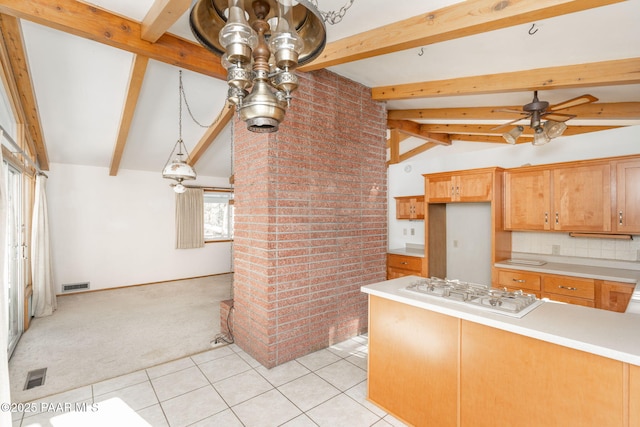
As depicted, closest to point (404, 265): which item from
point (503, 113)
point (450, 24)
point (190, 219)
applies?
point (503, 113)

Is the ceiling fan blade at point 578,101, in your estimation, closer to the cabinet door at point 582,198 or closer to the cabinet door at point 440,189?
the cabinet door at point 582,198

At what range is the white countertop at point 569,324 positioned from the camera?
1291 millimetres

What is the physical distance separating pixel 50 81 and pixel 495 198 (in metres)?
5.71

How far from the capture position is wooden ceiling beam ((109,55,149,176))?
3230mm

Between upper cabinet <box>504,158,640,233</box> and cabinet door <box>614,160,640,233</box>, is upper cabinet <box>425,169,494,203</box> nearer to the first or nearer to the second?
upper cabinet <box>504,158,640,233</box>

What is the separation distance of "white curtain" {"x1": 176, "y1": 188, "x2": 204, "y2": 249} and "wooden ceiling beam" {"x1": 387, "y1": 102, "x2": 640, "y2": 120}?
496 centimetres

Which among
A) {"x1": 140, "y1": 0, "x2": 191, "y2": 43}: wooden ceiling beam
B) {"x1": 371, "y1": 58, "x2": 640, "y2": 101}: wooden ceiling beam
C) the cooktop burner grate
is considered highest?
{"x1": 140, "y1": 0, "x2": 191, "y2": 43}: wooden ceiling beam

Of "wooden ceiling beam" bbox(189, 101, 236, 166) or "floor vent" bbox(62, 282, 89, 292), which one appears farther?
"floor vent" bbox(62, 282, 89, 292)

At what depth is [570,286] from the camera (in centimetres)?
318

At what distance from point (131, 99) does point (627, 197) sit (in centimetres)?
581

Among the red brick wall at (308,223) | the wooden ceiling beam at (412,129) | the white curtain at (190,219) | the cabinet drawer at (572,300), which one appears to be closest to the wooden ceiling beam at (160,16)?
the red brick wall at (308,223)

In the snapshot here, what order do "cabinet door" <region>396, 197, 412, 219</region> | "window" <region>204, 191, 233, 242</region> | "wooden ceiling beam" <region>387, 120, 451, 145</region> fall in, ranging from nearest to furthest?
1. "wooden ceiling beam" <region>387, 120, 451, 145</region>
2. "cabinet door" <region>396, 197, 412, 219</region>
3. "window" <region>204, 191, 233, 242</region>

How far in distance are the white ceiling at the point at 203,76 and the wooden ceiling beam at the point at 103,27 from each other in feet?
0.30

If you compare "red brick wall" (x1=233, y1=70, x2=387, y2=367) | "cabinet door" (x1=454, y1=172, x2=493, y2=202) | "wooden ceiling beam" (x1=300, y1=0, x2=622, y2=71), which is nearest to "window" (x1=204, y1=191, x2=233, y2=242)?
"red brick wall" (x1=233, y1=70, x2=387, y2=367)
